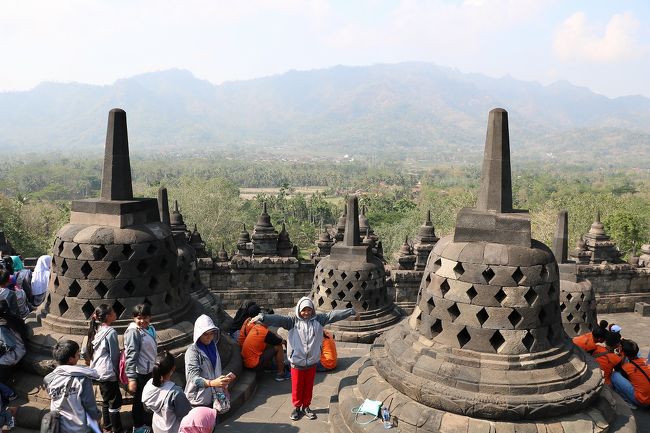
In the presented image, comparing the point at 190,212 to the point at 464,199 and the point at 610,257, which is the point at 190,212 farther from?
the point at 610,257

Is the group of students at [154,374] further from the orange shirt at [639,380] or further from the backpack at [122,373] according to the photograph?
the orange shirt at [639,380]

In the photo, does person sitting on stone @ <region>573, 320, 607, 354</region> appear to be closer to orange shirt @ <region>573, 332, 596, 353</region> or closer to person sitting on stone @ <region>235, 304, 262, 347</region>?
orange shirt @ <region>573, 332, 596, 353</region>

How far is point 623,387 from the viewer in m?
5.80

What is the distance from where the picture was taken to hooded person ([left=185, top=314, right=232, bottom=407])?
4.41 m

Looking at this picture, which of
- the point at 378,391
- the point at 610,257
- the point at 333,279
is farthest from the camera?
the point at 610,257

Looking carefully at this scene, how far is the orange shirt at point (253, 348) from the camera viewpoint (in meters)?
6.43

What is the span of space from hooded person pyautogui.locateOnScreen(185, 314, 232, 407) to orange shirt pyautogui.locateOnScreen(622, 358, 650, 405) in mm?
4899

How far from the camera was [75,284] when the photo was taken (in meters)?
5.57

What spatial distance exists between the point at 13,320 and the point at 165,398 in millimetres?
2757

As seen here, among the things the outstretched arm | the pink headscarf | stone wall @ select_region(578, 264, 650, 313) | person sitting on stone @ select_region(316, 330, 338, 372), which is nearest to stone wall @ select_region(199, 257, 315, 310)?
person sitting on stone @ select_region(316, 330, 338, 372)

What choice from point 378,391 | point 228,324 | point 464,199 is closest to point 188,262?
point 228,324

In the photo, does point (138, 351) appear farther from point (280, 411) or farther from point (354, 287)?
point (354, 287)

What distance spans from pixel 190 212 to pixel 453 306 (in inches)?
1512

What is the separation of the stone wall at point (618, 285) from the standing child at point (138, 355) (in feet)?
46.5
